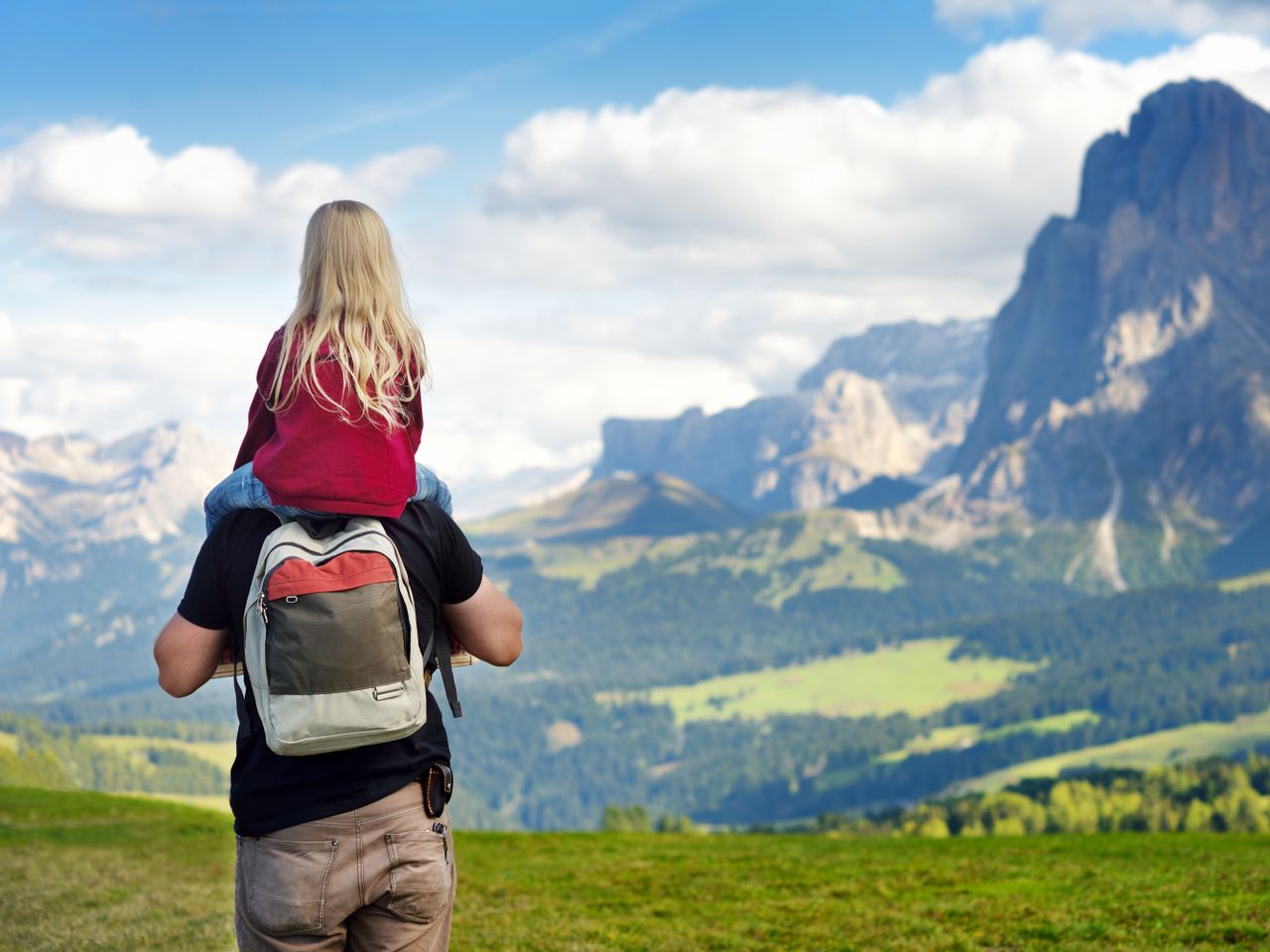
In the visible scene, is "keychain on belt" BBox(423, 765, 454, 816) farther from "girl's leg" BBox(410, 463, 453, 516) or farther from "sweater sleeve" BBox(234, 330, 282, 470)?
"sweater sleeve" BBox(234, 330, 282, 470)

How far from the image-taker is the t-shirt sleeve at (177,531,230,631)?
7012 mm

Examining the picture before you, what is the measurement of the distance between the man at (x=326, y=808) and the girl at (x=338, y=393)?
13.6 inches

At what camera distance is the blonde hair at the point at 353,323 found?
22.6 feet

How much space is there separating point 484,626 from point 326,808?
1455 mm

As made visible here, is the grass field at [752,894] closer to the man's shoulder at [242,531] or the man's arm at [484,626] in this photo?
the man's arm at [484,626]

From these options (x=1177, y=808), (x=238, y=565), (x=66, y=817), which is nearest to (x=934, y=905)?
(x=238, y=565)

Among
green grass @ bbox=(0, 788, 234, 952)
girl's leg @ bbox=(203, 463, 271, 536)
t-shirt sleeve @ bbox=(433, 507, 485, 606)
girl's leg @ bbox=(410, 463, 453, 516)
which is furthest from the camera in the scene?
green grass @ bbox=(0, 788, 234, 952)

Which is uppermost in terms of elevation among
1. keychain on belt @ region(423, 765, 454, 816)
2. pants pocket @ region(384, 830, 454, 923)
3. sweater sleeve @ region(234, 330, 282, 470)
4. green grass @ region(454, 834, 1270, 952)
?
sweater sleeve @ region(234, 330, 282, 470)

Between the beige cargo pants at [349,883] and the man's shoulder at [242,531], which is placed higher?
the man's shoulder at [242,531]

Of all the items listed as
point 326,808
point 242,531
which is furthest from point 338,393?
point 326,808

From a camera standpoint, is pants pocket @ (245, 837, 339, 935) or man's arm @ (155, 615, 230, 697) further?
man's arm @ (155, 615, 230, 697)

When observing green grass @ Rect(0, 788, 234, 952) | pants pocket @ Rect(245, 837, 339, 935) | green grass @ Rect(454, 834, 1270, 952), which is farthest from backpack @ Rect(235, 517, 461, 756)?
green grass @ Rect(0, 788, 234, 952)

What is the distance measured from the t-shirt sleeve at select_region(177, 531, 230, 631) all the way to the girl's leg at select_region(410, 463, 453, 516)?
3.98ft

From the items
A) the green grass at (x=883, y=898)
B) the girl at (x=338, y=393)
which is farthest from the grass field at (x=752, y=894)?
the girl at (x=338, y=393)
